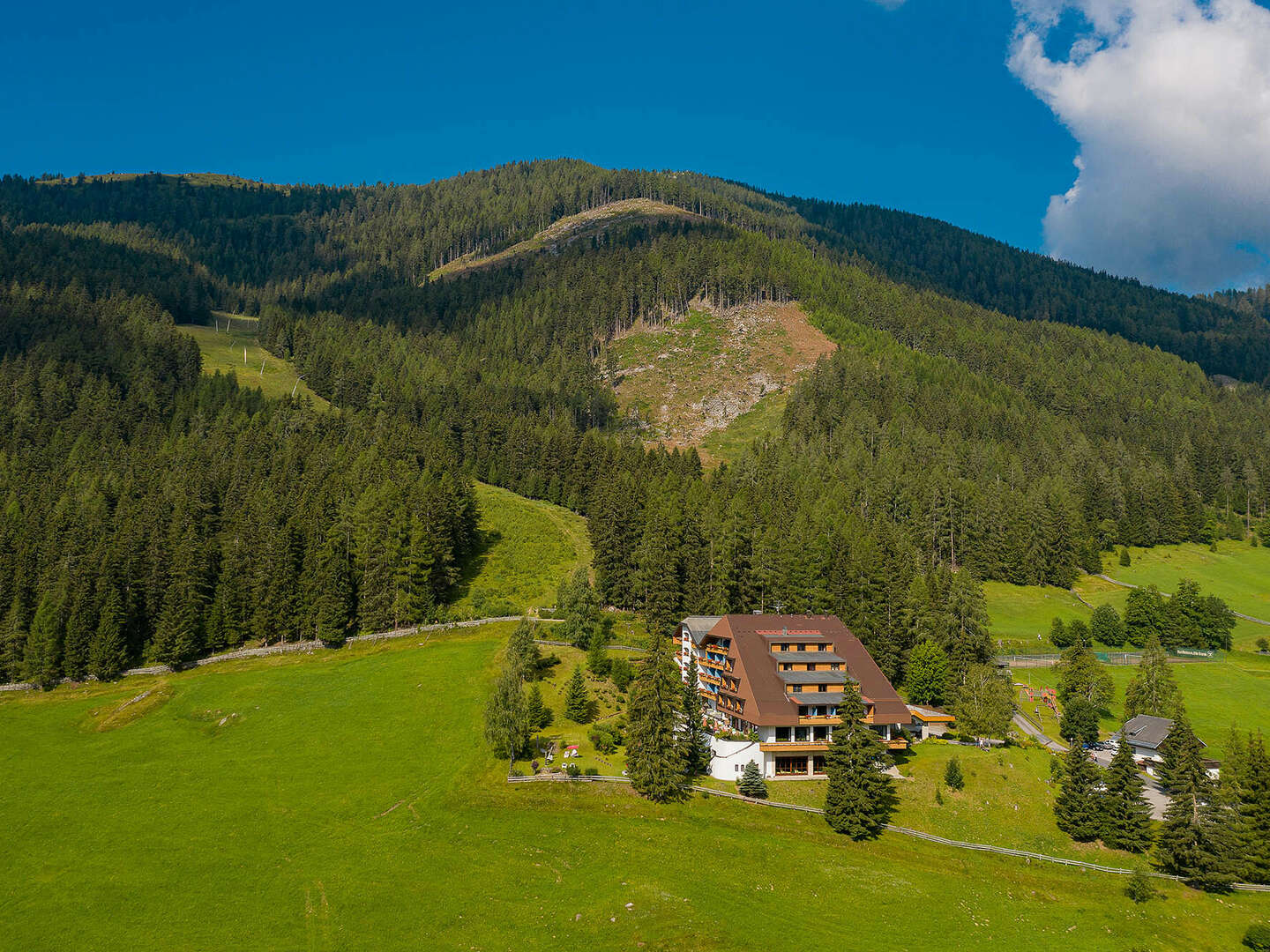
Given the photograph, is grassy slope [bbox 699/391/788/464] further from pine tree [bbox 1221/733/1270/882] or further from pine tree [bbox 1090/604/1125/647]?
pine tree [bbox 1221/733/1270/882]

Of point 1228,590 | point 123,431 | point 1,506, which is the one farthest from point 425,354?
point 1228,590

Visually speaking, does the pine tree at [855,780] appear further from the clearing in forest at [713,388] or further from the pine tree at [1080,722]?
the clearing in forest at [713,388]

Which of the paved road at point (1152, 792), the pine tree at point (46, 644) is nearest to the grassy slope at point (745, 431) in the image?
the paved road at point (1152, 792)

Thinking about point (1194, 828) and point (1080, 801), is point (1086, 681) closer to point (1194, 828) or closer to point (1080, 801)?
point (1080, 801)

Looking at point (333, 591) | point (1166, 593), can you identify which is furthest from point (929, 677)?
point (333, 591)

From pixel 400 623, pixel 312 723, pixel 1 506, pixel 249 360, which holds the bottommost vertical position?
pixel 312 723

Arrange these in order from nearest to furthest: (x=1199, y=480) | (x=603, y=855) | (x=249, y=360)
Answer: (x=603, y=855) < (x=1199, y=480) < (x=249, y=360)

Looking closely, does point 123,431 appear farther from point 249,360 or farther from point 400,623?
point 400,623
